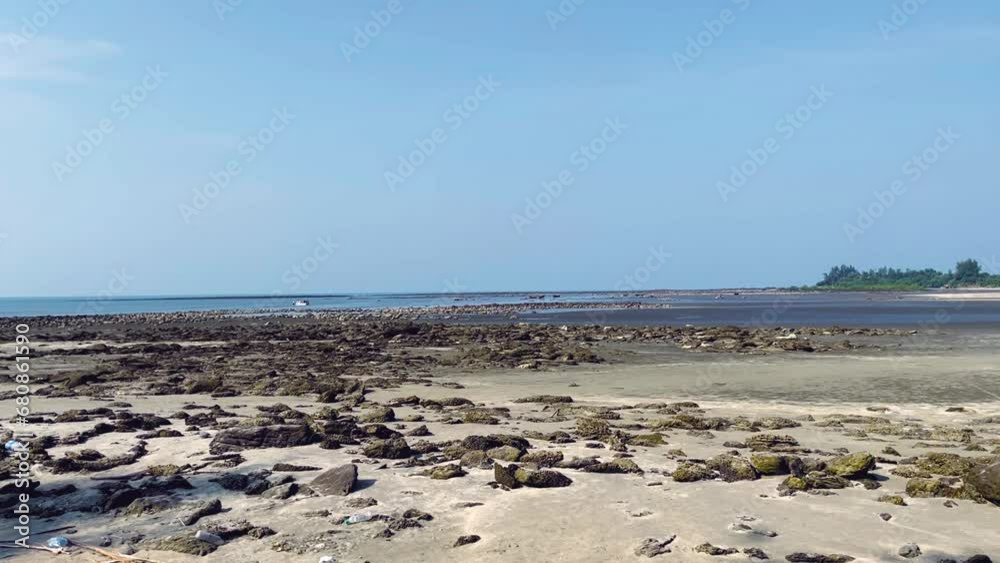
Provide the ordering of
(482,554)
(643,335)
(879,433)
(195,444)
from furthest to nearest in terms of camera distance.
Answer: (643,335)
(879,433)
(195,444)
(482,554)

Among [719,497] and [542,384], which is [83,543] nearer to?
[719,497]

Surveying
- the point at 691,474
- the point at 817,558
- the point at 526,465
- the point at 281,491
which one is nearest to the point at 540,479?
the point at 526,465

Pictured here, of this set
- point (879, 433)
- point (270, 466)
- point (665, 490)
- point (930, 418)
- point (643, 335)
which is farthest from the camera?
point (643, 335)

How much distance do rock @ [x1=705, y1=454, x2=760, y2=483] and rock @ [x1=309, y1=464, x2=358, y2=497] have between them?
424cm

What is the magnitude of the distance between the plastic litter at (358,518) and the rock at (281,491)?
3.41 ft

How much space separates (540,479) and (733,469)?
7.65ft

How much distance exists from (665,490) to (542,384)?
10727 millimetres

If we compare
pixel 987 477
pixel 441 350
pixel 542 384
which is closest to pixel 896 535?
pixel 987 477

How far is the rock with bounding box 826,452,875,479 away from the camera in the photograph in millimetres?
8812

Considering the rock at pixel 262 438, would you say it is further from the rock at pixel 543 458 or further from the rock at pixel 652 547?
the rock at pixel 652 547

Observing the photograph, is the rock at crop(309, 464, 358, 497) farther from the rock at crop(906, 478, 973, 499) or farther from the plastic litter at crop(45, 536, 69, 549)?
the rock at crop(906, 478, 973, 499)

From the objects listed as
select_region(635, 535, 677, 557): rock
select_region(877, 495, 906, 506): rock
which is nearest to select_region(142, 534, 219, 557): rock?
select_region(635, 535, 677, 557): rock

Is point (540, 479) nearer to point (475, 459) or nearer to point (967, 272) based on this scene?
point (475, 459)

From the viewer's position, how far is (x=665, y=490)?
28.0 ft
